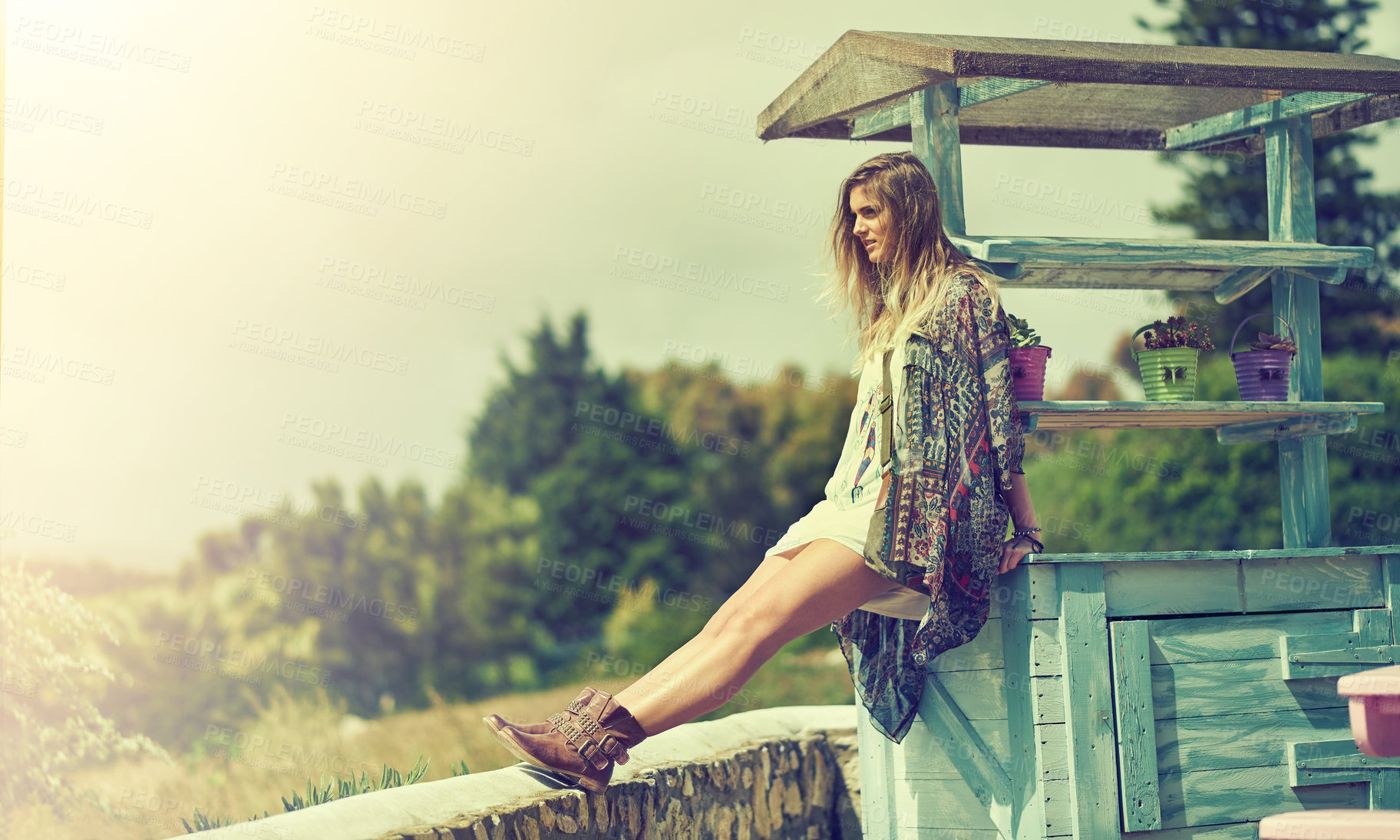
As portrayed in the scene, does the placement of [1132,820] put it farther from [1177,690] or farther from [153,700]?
[153,700]

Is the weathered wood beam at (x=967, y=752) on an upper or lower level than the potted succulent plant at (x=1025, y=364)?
lower

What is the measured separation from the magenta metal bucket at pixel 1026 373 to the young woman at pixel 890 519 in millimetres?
252

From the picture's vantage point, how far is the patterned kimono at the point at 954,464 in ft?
10.8

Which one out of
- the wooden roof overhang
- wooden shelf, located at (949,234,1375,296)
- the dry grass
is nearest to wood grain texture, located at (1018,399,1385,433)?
wooden shelf, located at (949,234,1375,296)

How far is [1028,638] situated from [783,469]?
17.8 m

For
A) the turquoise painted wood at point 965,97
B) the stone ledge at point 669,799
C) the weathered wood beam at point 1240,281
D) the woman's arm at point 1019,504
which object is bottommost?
the stone ledge at point 669,799

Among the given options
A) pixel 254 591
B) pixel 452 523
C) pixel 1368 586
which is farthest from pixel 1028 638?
pixel 452 523

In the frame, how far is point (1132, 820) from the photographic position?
3.34 m

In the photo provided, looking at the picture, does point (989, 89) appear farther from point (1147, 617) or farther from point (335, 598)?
point (335, 598)

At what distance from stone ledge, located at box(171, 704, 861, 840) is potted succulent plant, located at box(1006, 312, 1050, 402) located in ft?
5.51

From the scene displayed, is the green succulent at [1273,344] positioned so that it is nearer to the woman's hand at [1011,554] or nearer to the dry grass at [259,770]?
the woman's hand at [1011,554]

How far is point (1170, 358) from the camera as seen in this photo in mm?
4098

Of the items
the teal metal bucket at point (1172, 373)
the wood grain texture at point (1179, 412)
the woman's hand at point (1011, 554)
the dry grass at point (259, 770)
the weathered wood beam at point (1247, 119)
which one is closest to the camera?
the woman's hand at point (1011, 554)

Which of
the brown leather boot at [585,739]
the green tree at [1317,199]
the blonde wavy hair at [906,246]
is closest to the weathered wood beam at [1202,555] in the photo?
the blonde wavy hair at [906,246]
